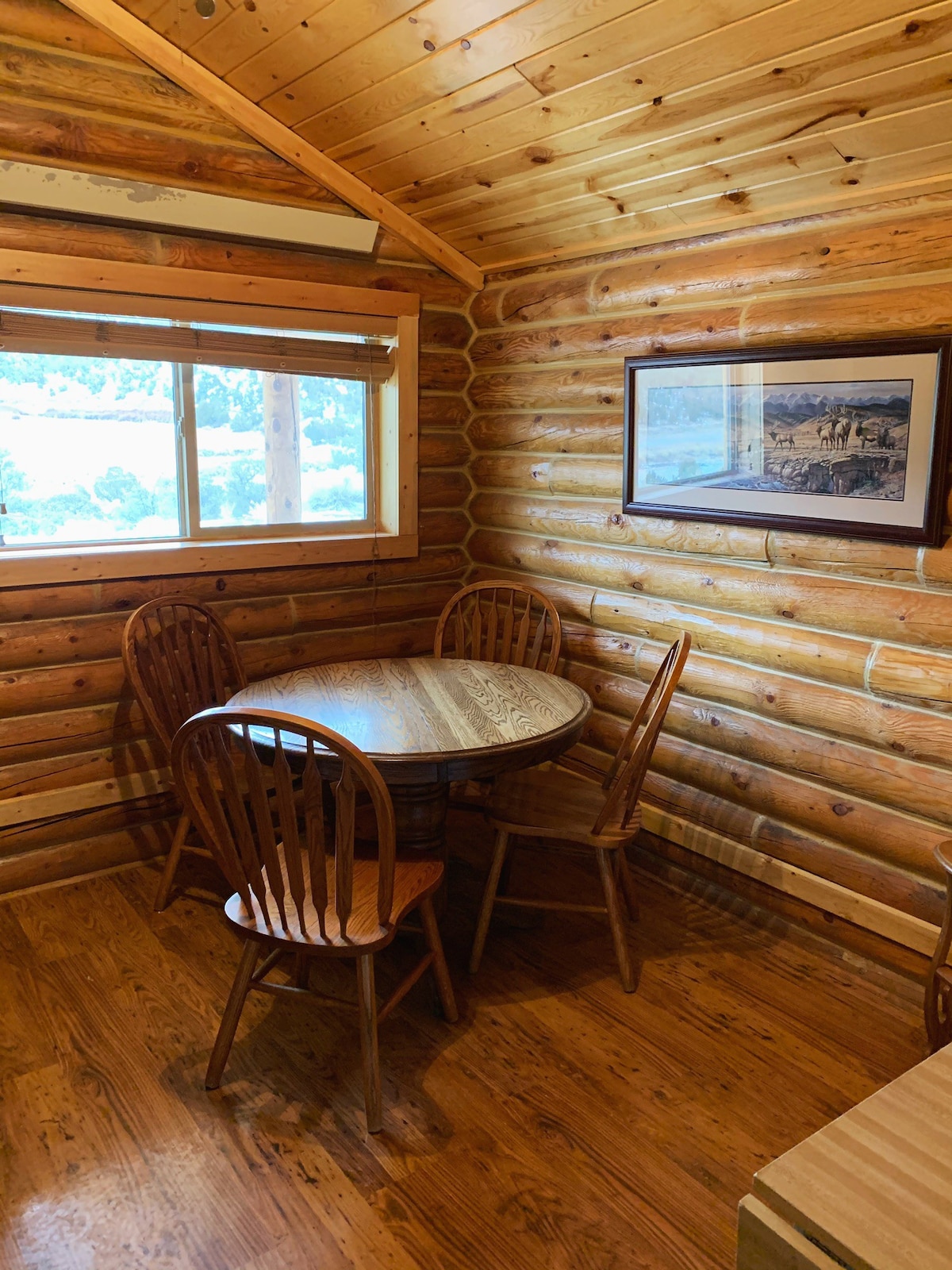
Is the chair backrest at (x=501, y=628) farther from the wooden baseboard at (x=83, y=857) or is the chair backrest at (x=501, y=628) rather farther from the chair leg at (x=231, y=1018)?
the chair leg at (x=231, y=1018)

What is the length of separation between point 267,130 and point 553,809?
8.29 ft

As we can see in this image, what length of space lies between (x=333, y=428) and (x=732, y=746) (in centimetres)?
204

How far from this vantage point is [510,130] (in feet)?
9.43

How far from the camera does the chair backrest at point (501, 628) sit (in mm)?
3439

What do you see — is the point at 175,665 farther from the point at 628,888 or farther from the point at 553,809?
the point at 628,888

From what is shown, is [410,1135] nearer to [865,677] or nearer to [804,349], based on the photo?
[865,677]

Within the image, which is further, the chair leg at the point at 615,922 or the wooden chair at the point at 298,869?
the chair leg at the point at 615,922

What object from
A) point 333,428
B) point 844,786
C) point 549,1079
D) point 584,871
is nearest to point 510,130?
point 333,428

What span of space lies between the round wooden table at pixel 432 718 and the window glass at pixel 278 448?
0.92 metres

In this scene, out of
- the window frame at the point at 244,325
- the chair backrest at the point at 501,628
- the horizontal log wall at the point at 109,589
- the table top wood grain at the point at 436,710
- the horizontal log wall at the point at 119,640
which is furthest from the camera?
the chair backrest at the point at 501,628

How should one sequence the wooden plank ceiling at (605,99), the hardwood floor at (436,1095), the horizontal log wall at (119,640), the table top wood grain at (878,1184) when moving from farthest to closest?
the horizontal log wall at (119,640) → the wooden plank ceiling at (605,99) → the hardwood floor at (436,1095) → the table top wood grain at (878,1184)

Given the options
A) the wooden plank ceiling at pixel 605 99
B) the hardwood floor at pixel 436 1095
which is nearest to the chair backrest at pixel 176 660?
the hardwood floor at pixel 436 1095

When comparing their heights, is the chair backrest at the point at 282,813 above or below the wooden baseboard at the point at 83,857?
above

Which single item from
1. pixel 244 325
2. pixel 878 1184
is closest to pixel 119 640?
pixel 244 325
